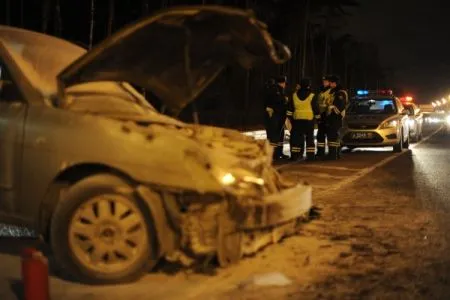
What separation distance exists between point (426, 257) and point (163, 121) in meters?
2.66

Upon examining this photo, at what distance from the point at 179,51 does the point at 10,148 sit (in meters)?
1.72

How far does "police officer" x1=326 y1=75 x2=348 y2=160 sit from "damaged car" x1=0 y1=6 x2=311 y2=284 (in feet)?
30.4

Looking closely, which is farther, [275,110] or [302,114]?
[275,110]

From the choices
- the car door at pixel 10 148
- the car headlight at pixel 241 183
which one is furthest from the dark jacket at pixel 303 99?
the car door at pixel 10 148

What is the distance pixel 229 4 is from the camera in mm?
39438

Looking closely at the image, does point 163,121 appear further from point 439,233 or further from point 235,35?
point 439,233

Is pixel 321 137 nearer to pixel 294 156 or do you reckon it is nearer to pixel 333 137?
pixel 333 137

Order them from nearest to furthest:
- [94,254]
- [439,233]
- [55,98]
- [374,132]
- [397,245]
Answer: [94,254] → [55,98] → [397,245] → [439,233] → [374,132]

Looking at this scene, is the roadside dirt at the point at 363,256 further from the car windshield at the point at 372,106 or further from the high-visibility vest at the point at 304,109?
the car windshield at the point at 372,106

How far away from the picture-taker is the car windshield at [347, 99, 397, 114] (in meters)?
18.2

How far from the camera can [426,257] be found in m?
5.79

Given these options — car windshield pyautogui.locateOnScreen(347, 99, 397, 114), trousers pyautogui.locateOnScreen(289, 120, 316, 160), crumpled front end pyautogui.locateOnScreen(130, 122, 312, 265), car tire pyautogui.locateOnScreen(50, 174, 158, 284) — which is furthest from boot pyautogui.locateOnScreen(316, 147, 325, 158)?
car tire pyautogui.locateOnScreen(50, 174, 158, 284)

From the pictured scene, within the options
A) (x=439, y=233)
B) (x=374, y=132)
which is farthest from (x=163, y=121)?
(x=374, y=132)

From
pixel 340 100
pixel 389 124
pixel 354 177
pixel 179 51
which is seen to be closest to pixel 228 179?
pixel 179 51
